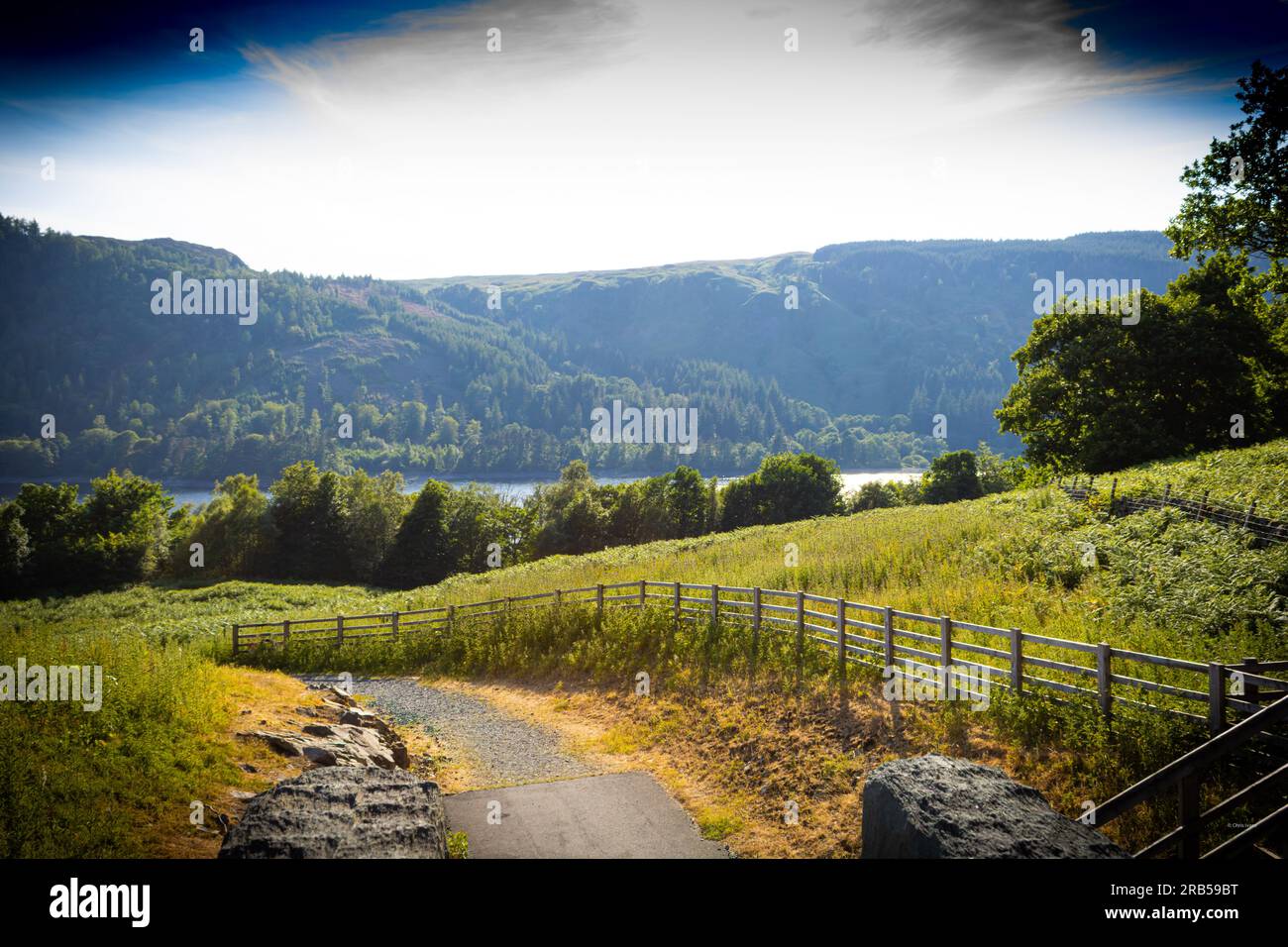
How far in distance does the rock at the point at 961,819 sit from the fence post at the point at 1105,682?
12.7ft

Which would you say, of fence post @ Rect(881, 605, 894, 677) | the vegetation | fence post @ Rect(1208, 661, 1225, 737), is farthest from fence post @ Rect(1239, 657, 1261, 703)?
the vegetation

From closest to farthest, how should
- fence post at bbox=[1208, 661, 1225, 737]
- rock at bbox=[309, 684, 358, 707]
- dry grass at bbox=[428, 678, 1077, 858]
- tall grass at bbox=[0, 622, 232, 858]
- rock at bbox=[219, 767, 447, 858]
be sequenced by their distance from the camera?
1. rock at bbox=[219, 767, 447, 858]
2. tall grass at bbox=[0, 622, 232, 858]
3. fence post at bbox=[1208, 661, 1225, 737]
4. dry grass at bbox=[428, 678, 1077, 858]
5. rock at bbox=[309, 684, 358, 707]

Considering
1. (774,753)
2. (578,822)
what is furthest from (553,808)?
(774,753)

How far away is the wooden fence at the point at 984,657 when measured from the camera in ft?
27.7

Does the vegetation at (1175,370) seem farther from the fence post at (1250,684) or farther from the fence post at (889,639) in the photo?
the fence post at (1250,684)

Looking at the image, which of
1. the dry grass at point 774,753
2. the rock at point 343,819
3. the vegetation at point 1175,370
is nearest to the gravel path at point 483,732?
the dry grass at point 774,753

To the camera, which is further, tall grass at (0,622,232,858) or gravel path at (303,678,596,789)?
gravel path at (303,678,596,789)

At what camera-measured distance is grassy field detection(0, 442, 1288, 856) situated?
837cm

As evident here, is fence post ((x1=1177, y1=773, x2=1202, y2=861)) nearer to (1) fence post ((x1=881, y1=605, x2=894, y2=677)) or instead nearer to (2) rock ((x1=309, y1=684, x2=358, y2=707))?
(1) fence post ((x1=881, y1=605, x2=894, y2=677))

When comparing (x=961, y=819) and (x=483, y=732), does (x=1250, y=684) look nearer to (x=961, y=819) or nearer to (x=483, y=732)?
(x=961, y=819)

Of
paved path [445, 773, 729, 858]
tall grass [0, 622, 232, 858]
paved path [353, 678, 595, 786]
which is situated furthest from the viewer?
paved path [353, 678, 595, 786]

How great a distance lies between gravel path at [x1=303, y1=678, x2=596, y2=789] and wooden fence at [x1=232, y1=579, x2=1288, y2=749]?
184 inches

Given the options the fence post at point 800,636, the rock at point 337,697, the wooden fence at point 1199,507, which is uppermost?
the wooden fence at point 1199,507
